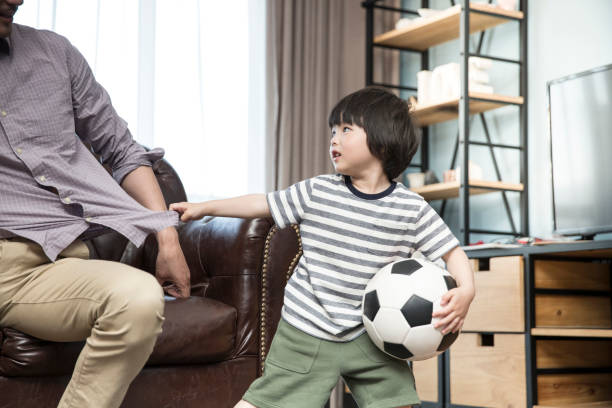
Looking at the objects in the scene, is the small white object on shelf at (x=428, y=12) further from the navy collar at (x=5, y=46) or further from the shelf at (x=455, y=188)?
the navy collar at (x=5, y=46)

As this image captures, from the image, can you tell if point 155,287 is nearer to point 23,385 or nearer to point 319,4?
point 23,385

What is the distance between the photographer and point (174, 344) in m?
1.67

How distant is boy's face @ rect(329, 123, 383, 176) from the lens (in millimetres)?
1494

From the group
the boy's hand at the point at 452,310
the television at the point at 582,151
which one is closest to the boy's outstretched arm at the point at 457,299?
the boy's hand at the point at 452,310

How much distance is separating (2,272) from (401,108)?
855 millimetres

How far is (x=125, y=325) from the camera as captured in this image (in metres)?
1.36

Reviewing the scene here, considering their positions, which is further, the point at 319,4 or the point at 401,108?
the point at 319,4

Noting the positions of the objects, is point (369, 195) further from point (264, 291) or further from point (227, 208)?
point (264, 291)

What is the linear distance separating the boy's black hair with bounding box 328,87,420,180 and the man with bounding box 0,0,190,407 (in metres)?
0.45

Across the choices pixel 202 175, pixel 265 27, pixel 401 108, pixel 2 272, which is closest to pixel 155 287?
pixel 2 272

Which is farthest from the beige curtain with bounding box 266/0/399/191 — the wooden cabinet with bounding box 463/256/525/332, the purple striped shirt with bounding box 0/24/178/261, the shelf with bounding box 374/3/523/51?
the purple striped shirt with bounding box 0/24/178/261

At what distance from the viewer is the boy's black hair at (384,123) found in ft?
4.90

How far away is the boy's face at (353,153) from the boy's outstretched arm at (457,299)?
26 cm

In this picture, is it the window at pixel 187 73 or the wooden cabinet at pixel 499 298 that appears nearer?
the wooden cabinet at pixel 499 298
